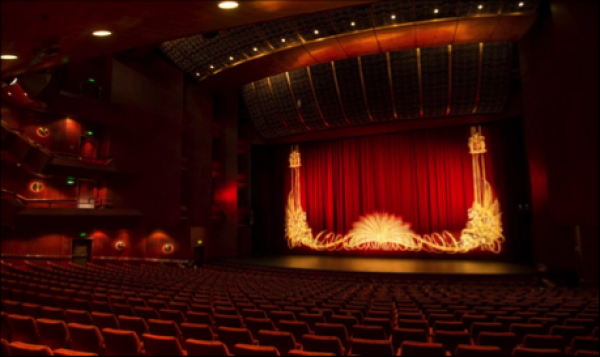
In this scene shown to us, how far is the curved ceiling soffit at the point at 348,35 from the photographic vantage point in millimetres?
13047

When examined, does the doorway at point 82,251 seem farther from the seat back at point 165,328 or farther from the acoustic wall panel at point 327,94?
the seat back at point 165,328

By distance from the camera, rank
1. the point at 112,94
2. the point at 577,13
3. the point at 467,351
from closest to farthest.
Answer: the point at 467,351
the point at 577,13
the point at 112,94

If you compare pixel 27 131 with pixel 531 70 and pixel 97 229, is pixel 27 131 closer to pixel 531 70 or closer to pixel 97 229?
pixel 97 229

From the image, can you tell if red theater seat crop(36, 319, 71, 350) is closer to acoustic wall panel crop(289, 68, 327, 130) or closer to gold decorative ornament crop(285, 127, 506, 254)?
acoustic wall panel crop(289, 68, 327, 130)

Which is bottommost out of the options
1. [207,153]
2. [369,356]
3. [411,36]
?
[369,356]

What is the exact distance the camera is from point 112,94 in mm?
17891

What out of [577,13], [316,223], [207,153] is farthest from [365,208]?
[577,13]

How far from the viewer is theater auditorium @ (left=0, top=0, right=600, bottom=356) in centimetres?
1038

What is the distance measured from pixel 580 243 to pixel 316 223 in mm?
11847

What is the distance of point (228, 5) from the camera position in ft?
11.9

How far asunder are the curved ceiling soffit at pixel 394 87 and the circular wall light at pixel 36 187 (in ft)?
33.1

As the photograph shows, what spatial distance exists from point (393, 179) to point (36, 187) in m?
15.7

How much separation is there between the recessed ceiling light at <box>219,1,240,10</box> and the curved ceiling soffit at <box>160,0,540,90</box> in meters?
10.5

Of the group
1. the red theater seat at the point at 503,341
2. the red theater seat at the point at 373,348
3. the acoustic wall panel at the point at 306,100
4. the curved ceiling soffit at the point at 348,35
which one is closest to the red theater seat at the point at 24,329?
the red theater seat at the point at 373,348
